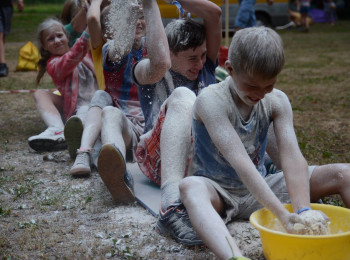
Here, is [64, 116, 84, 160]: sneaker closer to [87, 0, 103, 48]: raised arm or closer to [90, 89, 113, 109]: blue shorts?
[90, 89, 113, 109]: blue shorts

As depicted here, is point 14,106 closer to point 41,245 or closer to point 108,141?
point 108,141

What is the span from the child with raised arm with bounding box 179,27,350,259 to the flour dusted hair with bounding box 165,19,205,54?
677 millimetres

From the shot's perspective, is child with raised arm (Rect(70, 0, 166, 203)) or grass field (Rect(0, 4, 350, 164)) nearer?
child with raised arm (Rect(70, 0, 166, 203))

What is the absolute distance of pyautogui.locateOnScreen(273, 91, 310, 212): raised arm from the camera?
2.09 m

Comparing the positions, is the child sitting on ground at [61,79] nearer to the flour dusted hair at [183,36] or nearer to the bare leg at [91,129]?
the bare leg at [91,129]

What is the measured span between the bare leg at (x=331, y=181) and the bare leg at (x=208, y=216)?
1.34 feet

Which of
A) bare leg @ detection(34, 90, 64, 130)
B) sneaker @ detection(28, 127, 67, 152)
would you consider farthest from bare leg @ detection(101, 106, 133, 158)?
bare leg @ detection(34, 90, 64, 130)

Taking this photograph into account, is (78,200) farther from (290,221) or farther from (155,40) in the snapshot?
(290,221)

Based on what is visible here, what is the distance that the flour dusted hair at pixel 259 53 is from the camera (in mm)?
2053

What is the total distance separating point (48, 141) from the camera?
394 cm

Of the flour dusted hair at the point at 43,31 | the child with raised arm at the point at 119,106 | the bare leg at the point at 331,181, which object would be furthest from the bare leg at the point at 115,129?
the flour dusted hair at the point at 43,31

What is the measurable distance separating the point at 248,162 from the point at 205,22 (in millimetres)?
1174

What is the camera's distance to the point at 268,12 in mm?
15555

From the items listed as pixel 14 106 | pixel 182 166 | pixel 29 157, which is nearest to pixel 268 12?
pixel 14 106
